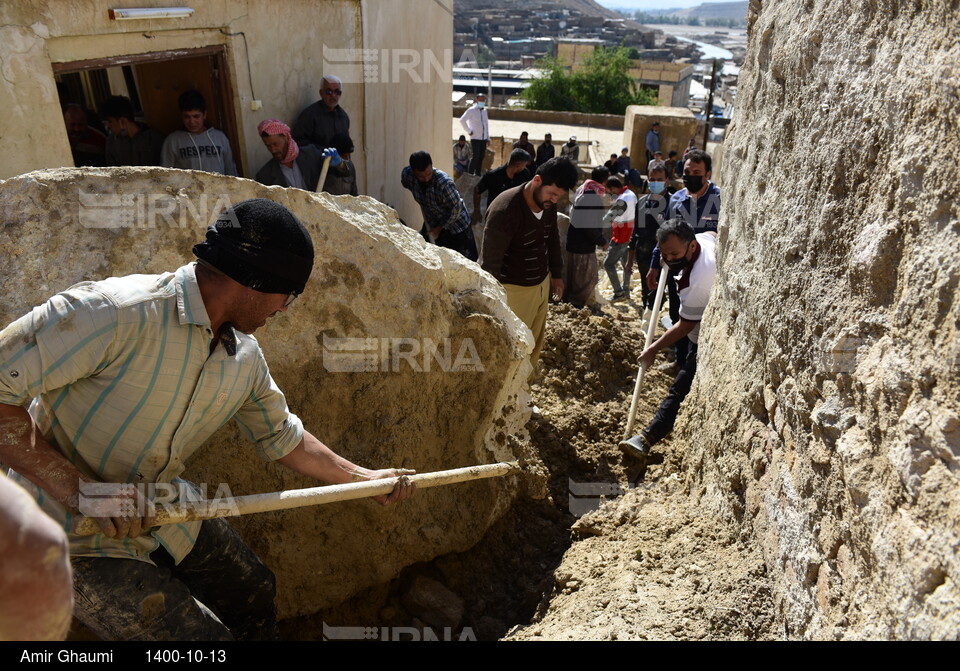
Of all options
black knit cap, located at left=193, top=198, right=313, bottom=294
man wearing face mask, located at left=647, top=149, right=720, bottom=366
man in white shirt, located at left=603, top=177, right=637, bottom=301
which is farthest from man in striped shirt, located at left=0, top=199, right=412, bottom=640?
man in white shirt, located at left=603, top=177, right=637, bottom=301

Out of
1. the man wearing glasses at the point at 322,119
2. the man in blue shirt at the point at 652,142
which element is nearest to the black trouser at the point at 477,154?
the man in blue shirt at the point at 652,142

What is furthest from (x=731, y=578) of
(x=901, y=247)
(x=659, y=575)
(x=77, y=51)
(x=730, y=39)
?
(x=730, y=39)

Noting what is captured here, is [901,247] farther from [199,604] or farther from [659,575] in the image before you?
[199,604]

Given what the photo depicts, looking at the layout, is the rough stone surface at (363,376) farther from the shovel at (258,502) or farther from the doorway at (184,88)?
the doorway at (184,88)

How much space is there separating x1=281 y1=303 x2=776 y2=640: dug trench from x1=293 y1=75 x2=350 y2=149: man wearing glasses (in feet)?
9.68

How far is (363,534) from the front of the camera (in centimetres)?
373

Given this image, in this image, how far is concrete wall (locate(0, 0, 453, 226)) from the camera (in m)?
4.23

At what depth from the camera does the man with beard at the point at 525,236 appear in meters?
4.89

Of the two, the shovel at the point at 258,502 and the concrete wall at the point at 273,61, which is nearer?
the shovel at the point at 258,502

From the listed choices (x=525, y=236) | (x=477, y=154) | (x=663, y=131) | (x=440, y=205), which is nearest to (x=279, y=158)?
(x=440, y=205)

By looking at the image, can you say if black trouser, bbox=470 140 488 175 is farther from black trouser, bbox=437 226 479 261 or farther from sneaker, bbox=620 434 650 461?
sneaker, bbox=620 434 650 461

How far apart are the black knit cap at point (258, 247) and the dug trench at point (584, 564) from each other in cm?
168

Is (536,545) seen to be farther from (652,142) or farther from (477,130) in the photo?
(652,142)

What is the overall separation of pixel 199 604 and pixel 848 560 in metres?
2.04
